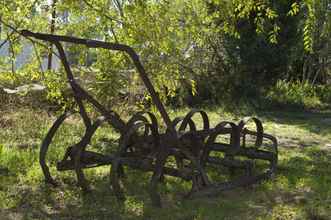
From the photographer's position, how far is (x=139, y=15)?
18.9 feet

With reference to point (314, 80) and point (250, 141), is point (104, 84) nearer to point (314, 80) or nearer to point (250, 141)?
point (250, 141)

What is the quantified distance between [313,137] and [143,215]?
5.29 meters

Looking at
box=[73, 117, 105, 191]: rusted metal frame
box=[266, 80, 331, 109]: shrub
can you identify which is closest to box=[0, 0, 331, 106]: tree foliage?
box=[266, 80, 331, 109]: shrub

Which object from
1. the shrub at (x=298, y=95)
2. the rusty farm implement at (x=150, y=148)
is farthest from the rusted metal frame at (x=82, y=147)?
the shrub at (x=298, y=95)

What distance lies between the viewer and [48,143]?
4770 millimetres

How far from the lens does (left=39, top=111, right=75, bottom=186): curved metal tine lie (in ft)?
15.6

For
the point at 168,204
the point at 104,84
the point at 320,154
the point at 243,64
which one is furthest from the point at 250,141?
the point at 243,64

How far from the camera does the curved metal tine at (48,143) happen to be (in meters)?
4.75

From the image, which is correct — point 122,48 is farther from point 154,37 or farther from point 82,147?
point 154,37

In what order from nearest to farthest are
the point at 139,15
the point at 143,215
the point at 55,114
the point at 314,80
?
the point at 143,215
the point at 139,15
the point at 55,114
the point at 314,80

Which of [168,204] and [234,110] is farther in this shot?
[234,110]

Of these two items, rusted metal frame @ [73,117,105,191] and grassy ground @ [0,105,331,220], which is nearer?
grassy ground @ [0,105,331,220]

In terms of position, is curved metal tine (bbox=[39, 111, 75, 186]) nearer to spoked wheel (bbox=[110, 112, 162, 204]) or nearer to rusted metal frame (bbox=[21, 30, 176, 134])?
spoked wheel (bbox=[110, 112, 162, 204])

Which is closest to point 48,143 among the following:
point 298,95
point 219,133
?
point 219,133
